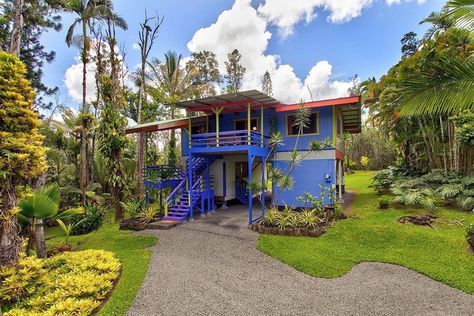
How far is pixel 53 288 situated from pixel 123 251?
310cm

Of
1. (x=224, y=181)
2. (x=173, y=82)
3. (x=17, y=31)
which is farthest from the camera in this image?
(x=173, y=82)

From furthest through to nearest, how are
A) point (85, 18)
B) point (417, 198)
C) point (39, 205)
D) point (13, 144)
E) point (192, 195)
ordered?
point (85, 18) < point (192, 195) < point (417, 198) < point (39, 205) < point (13, 144)

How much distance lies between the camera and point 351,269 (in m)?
6.91

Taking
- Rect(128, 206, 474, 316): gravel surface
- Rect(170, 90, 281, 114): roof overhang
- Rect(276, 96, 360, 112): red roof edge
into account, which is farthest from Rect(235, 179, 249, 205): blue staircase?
Rect(128, 206, 474, 316): gravel surface

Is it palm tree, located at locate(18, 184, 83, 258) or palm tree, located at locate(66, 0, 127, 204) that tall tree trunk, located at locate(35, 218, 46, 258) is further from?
palm tree, located at locate(66, 0, 127, 204)

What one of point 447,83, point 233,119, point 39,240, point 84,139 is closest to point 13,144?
point 39,240

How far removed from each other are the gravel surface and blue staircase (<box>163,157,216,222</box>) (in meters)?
Result: 4.41

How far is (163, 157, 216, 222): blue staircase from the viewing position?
12.7 m

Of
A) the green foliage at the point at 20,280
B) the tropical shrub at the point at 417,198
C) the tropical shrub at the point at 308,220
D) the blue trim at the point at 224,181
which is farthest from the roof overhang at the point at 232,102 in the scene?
the green foliage at the point at 20,280

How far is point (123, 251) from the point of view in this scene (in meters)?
8.66

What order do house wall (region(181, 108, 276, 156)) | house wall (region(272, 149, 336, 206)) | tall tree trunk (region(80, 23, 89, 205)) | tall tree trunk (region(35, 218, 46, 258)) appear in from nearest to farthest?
tall tree trunk (region(35, 218, 46, 258)) < house wall (region(272, 149, 336, 206)) < house wall (region(181, 108, 276, 156)) < tall tree trunk (region(80, 23, 89, 205))

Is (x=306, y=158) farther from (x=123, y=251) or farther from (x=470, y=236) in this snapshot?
(x=123, y=251)

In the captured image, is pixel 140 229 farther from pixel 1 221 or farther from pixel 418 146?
pixel 418 146

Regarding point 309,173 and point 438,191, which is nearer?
point 438,191
